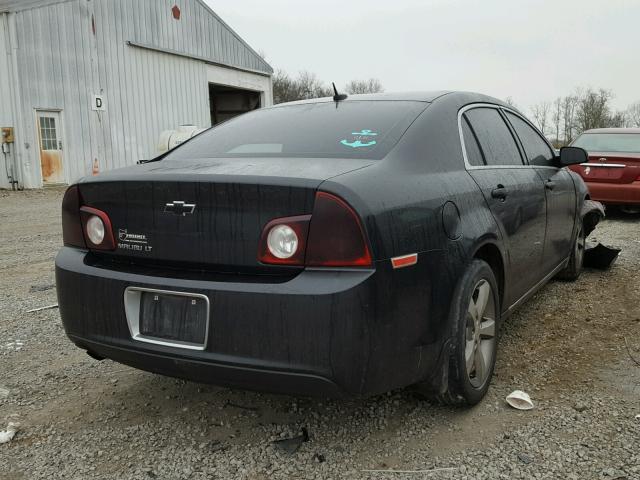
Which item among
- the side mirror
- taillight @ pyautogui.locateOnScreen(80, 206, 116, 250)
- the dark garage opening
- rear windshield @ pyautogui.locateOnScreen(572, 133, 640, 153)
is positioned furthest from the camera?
the dark garage opening

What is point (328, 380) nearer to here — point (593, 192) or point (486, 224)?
point (486, 224)

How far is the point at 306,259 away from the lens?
2.09m

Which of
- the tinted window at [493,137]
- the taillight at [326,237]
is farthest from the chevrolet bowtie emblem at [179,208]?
the tinted window at [493,137]

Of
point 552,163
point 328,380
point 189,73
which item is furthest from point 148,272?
point 189,73

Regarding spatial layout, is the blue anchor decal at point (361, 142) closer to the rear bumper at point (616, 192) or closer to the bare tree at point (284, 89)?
the rear bumper at point (616, 192)

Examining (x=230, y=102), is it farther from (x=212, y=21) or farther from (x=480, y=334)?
(x=480, y=334)

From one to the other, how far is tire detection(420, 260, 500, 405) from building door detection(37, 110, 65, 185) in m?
15.9

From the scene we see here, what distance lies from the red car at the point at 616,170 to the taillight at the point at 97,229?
25.9ft

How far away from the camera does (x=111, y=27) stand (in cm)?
1811

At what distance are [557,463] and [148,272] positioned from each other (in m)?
1.78

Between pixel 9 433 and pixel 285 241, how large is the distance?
1606mm

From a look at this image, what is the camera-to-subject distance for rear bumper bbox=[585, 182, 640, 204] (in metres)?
8.77

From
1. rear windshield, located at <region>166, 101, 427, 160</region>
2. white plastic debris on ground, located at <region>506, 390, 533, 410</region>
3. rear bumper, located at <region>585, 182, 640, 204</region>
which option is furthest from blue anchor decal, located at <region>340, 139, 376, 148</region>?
rear bumper, located at <region>585, 182, 640, 204</region>

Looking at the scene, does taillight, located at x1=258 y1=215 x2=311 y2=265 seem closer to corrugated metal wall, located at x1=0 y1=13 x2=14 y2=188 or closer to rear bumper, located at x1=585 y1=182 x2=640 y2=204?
rear bumper, located at x1=585 y1=182 x2=640 y2=204
